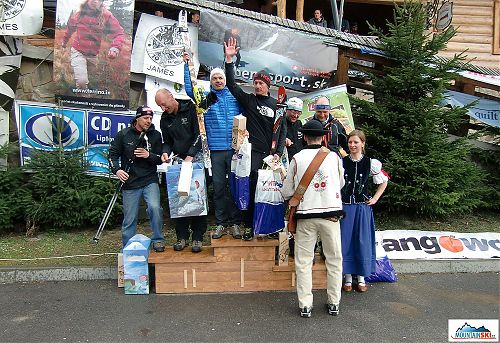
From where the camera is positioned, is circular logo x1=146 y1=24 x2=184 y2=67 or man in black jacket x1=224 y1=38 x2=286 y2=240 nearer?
man in black jacket x1=224 y1=38 x2=286 y2=240

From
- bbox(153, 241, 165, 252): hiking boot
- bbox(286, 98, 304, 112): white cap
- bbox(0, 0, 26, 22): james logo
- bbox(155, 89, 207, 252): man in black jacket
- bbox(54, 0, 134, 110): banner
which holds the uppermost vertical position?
bbox(0, 0, 26, 22): james logo

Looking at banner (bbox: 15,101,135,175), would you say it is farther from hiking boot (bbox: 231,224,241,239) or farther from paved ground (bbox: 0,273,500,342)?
hiking boot (bbox: 231,224,241,239)

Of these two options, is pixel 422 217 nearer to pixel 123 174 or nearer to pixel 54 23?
pixel 123 174

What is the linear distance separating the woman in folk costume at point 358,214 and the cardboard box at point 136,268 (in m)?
2.19

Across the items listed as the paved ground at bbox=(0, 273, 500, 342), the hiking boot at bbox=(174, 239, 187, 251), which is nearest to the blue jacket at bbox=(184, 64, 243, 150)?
the hiking boot at bbox=(174, 239, 187, 251)

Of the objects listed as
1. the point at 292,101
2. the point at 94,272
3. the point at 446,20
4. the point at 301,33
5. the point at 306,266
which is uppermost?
the point at 446,20

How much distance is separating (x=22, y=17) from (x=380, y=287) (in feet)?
21.2

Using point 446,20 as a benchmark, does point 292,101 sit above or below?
below

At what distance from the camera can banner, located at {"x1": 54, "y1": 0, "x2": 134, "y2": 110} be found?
6.98 metres

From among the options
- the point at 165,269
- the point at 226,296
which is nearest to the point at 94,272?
the point at 165,269

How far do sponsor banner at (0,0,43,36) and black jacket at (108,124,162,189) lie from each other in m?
3.10

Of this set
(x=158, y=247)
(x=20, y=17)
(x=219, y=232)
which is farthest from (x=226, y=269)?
(x=20, y=17)

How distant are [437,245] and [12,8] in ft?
23.5

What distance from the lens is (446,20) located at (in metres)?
9.29
